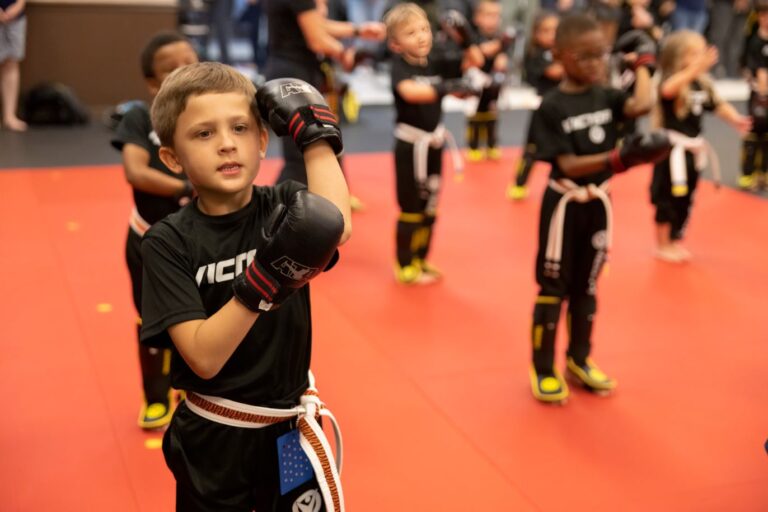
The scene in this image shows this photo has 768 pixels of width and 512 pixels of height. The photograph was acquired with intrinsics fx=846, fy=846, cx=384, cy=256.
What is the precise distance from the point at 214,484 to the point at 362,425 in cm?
151

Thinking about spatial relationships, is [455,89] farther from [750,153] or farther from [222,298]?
[750,153]

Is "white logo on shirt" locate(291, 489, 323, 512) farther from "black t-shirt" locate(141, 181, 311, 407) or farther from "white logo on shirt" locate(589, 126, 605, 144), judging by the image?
"white logo on shirt" locate(589, 126, 605, 144)

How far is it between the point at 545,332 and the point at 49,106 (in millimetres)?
6984

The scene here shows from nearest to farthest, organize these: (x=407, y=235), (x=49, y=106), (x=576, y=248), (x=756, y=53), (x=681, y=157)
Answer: (x=576, y=248) → (x=407, y=235) → (x=681, y=157) → (x=756, y=53) → (x=49, y=106)

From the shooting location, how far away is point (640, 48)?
11.8ft

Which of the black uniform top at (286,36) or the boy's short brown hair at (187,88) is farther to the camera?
the black uniform top at (286,36)

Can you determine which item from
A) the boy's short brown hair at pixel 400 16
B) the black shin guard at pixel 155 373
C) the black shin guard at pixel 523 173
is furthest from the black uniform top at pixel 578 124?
the black shin guard at pixel 523 173

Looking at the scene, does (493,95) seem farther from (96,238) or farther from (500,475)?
(500,475)

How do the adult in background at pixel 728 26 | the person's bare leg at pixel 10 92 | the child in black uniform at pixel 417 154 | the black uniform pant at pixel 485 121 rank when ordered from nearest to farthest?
the child in black uniform at pixel 417 154
the black uniform pant at pixel 485 121
the person's bare leg at pixel 10 92
the adult in background at pixel 728 26

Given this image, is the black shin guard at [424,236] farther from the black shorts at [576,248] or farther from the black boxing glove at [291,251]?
the black boxing glove at [291,251]

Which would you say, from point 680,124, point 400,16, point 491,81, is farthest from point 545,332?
point 491,81

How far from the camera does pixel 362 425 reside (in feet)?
10.8

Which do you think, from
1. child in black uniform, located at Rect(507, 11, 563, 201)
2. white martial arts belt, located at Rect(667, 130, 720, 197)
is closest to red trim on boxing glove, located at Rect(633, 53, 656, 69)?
white martial arts belt, located at Rect(667, 130, 720, 197)

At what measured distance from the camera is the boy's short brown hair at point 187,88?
1664 mm
